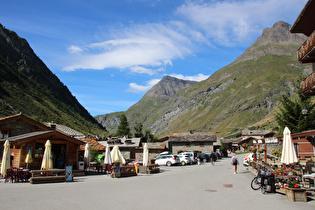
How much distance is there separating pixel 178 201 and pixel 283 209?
3896 millimetres

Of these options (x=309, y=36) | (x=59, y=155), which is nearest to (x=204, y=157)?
(x=59, y=155)

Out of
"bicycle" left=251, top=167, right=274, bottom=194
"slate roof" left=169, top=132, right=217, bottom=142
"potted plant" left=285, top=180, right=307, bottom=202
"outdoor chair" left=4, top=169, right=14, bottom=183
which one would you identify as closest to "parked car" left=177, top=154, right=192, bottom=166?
"slate roof" left=169, top=132, right=217, bottom=142

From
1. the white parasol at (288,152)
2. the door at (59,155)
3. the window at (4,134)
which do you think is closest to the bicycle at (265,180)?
the white parasol at (288,152)

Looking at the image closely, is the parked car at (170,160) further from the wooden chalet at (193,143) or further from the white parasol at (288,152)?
the white parasol at (288,152)

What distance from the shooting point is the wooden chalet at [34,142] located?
2134cm

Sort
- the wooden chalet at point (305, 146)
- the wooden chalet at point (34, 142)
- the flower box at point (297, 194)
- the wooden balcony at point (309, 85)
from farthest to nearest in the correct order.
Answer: the wooden chalet at point (305, 146)
the wooden chalet at point (34, 142)
the wooden balcony at point (309, 85)
the flower box at point (297, 194)

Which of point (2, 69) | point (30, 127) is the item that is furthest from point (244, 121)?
point (30, 127)

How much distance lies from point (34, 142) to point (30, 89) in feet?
275

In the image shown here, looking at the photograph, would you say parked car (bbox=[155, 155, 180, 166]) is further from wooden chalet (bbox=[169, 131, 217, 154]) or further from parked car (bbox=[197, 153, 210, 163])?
wooden chalet (bbox=[169, 131, 217, 154])

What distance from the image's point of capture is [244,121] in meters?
164

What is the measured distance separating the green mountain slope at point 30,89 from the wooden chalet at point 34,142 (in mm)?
41017

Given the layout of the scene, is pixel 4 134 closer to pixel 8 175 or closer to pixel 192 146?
pixel 8 175

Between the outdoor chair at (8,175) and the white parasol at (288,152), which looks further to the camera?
the outdoor chair at (8,175)

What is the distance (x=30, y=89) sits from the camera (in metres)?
97.6
